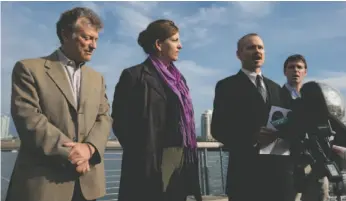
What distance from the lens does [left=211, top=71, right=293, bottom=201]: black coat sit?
2.32 meters

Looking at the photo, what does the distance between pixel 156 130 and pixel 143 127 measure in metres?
0.08

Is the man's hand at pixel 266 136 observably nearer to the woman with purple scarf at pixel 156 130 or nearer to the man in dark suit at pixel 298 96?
the man in dark suit at pixel 298 96

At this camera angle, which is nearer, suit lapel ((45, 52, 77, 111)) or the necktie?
suit lapel ((45, 52, 77, 111))

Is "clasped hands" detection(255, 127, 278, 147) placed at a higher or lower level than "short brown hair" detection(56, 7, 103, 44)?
lower

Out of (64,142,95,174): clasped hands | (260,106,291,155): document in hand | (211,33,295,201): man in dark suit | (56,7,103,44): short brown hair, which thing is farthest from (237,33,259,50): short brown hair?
(64,142,95,174): clasped hands

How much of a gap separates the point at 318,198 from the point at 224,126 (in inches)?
29.7

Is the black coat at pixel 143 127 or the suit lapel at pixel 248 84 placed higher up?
the suit lapel at pixel 248 84

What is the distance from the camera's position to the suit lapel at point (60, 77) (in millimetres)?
1974

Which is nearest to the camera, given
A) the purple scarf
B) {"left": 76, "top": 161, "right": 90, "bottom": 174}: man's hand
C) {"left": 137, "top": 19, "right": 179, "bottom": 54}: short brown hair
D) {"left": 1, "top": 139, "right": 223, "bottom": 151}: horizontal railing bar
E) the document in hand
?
{"left": 76, "top": 161, "right": 90, "bottom": 174}: man's hand

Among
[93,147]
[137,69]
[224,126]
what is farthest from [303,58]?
[93,147]

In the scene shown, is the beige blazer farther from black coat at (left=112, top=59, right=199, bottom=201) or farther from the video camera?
the video camera

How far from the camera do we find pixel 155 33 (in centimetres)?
256

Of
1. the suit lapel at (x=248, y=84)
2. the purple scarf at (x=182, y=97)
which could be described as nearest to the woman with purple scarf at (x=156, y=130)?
the purple scarf at (x=182, y=97)

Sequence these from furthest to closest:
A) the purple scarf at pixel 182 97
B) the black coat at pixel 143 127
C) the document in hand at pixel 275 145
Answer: the purple scarf at pixel 182 97 < the black coat at pixel 143 127 < the document in hand at pixel 275 145
